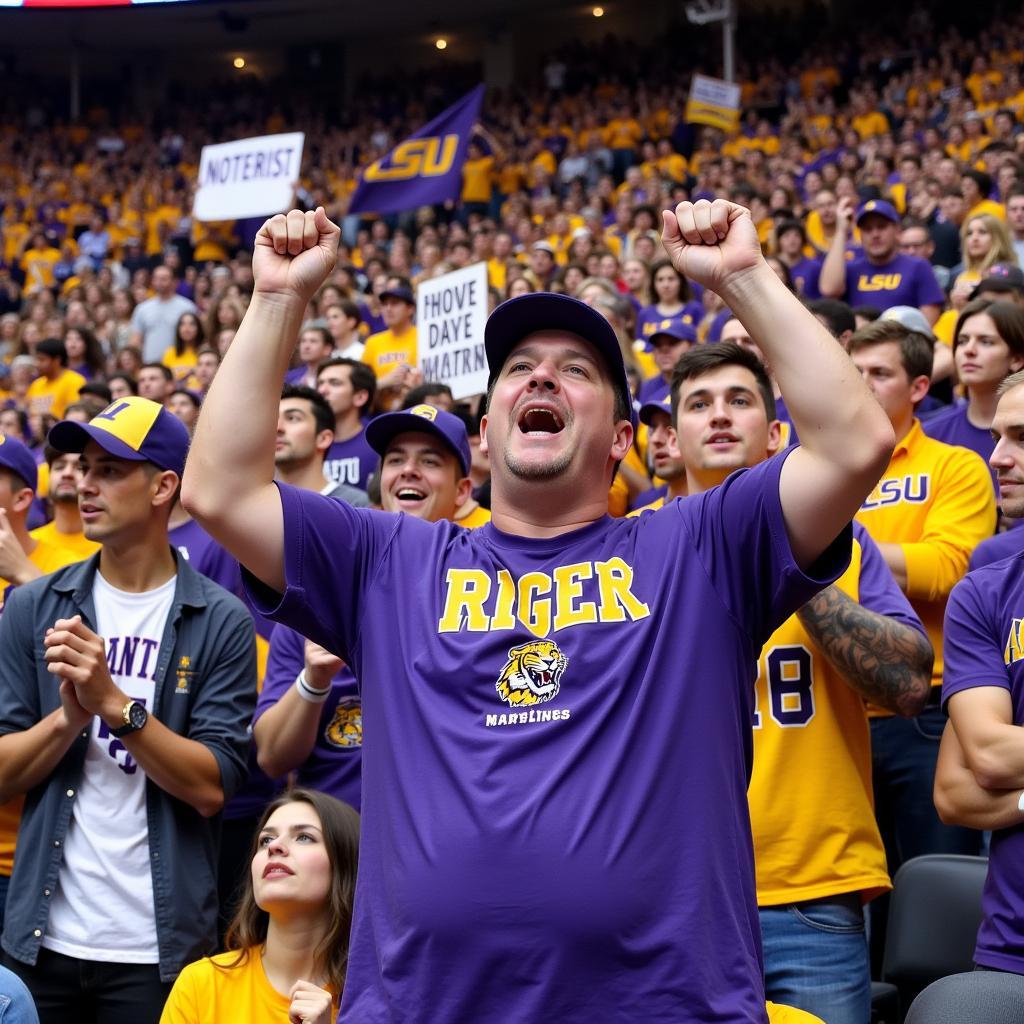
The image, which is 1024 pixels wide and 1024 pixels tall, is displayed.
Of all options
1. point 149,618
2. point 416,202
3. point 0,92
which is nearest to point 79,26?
point 0,92

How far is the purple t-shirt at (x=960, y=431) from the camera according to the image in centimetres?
535

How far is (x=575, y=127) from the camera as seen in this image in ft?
68.0

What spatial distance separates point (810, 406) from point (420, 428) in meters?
2.39

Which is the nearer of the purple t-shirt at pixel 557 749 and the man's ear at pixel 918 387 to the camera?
the purple t-shirt at pixel 557 749

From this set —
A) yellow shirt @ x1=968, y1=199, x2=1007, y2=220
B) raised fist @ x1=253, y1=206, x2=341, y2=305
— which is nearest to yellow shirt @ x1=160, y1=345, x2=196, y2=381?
yellow shirt @ x1=968, y1=199, x2=1007, y2=220

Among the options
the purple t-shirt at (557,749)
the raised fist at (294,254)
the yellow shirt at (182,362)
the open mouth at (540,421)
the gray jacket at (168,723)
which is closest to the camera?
the purple t-shirt at (557,749)

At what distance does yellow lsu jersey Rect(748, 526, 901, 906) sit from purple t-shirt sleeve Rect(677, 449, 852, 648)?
966 millimetres

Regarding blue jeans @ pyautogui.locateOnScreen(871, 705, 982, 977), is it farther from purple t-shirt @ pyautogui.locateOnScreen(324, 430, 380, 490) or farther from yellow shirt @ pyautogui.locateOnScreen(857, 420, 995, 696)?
purple t-shirt @ pyautogui.locateOnScreen(324, 430, 380, 490)

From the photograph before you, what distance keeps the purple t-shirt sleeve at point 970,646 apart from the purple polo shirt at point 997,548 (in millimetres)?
625

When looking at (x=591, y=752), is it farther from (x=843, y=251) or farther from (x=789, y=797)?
(x=843, y=251)

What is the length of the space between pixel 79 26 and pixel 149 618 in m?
27.6

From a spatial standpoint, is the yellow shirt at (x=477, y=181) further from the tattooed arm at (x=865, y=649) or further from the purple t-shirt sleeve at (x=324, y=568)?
the purple t-shirt sleeve at (x=324, y=568)

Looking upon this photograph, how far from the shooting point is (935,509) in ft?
15.3

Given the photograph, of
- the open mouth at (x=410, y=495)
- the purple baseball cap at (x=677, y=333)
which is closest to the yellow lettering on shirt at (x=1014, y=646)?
the open mouth at (x=410, y=495)
